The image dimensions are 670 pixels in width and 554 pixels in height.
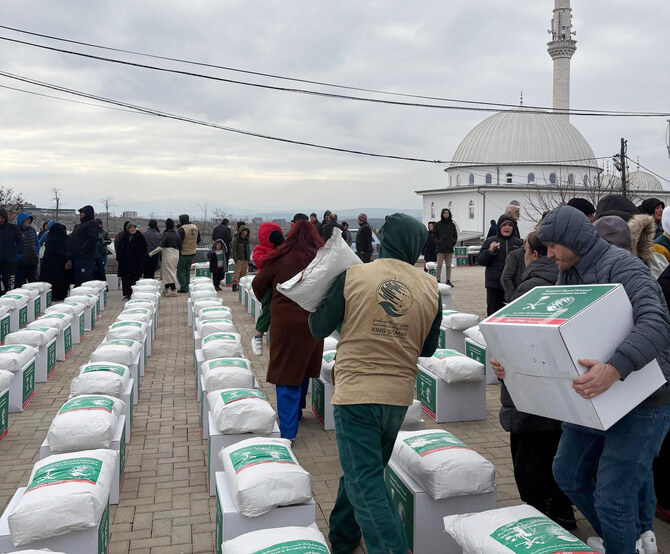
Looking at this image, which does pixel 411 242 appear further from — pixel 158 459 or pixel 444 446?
pixel 158 459

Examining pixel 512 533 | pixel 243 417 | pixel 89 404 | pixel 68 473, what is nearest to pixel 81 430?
pixel 89 404

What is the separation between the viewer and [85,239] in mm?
14047

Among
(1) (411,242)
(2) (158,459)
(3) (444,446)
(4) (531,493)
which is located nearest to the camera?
(1) (411,242)

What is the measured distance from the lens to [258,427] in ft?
15.0

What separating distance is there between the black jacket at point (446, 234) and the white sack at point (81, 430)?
11.7m

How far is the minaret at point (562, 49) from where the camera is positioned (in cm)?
6016

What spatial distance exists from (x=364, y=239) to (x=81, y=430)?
38.3 feet

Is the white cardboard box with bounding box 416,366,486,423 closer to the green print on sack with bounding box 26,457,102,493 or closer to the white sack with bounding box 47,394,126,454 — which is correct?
the white sack with bounding box 47,394,126,454

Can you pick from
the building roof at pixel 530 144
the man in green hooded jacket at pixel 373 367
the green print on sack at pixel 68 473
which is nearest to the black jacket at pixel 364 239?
the green print on sack at pixel 68 473

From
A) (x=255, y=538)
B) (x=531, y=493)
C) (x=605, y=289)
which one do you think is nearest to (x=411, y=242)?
(x=605, y=289)

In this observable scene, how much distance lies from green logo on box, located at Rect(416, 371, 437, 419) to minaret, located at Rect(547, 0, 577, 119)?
5874 cm

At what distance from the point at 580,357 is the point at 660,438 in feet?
2.45

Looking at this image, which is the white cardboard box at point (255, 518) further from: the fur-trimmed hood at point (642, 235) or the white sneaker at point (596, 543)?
the fur-trimmed hood at point (642, 235)

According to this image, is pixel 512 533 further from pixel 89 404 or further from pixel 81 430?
pixel 89 404
